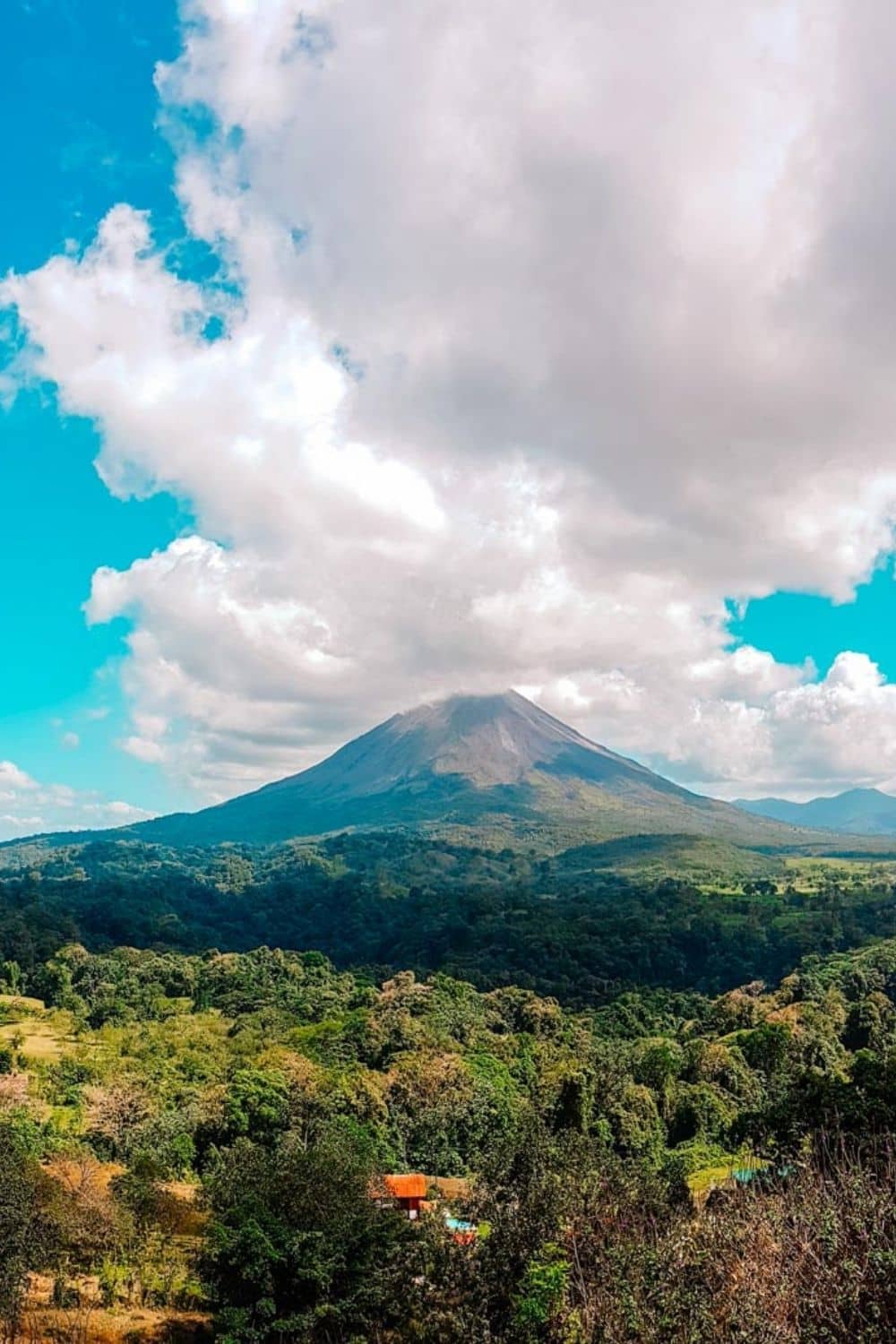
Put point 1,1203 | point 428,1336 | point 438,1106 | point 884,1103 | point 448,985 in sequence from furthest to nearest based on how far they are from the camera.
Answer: point 448,985 < point 438,1106 < point 884,1103 < point 1,1203 < point 428,1336

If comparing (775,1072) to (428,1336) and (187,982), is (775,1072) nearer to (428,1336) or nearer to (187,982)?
(428,1336)

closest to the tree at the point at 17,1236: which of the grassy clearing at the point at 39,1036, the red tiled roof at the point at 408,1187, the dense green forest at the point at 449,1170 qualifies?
the dense green forest at the point at 449,1170

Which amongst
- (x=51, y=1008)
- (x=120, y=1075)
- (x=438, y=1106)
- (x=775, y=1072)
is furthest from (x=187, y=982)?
(x=775, y=1072)

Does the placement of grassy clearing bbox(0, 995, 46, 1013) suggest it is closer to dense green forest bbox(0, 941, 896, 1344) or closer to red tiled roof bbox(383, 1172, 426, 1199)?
dense green forest bbox(0, 941, 896, 1344)

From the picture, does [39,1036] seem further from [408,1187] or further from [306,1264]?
[306,1264]

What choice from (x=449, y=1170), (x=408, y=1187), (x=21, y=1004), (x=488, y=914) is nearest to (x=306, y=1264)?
(x=408, y=1187)

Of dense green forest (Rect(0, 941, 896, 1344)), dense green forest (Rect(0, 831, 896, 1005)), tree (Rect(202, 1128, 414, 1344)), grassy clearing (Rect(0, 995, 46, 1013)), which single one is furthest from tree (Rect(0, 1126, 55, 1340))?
dense green forest (Rect(0, 831, 896, 1005))
